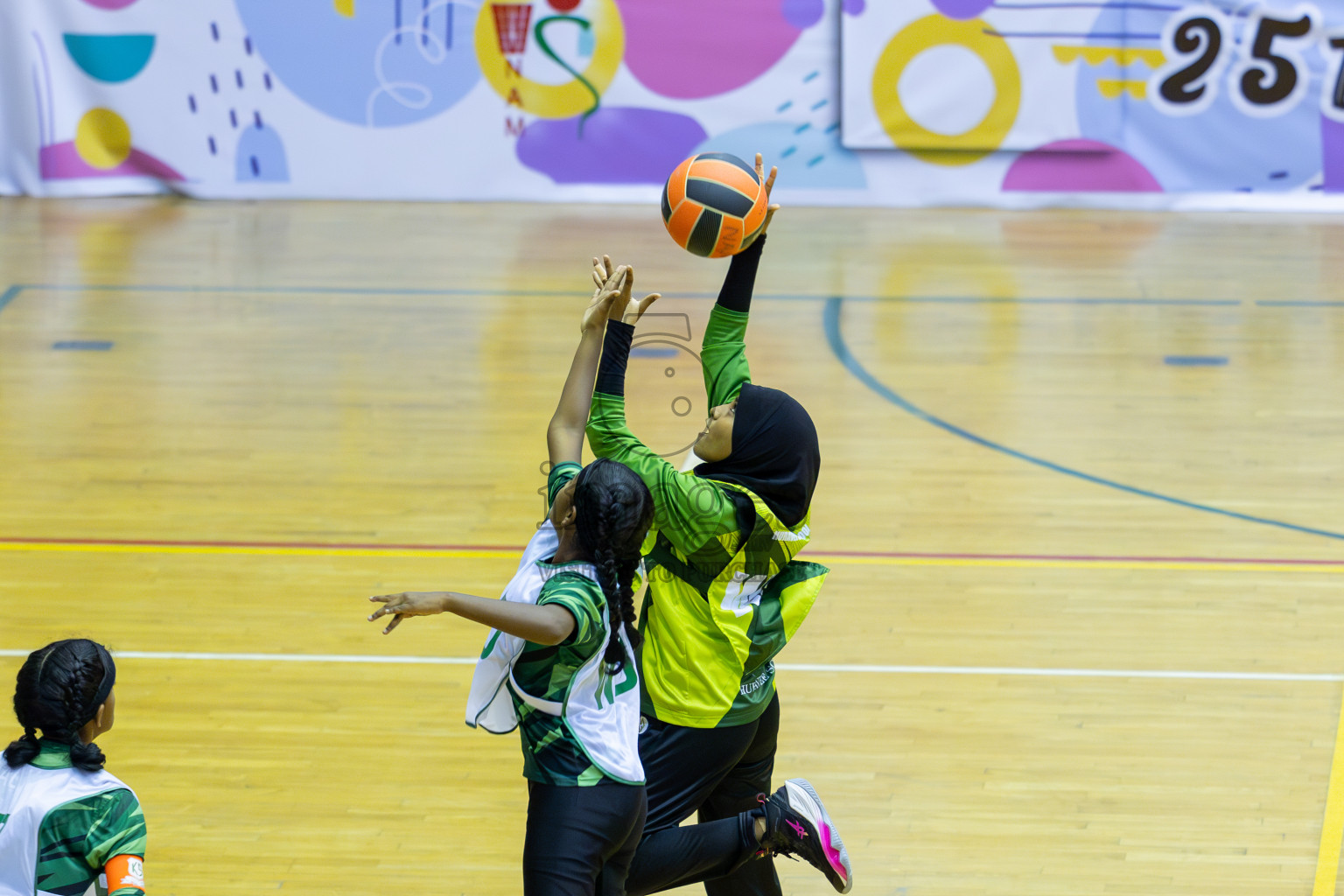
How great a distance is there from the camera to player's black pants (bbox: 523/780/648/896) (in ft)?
9.72

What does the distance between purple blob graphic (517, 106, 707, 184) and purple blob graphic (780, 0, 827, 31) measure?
4.34 ft

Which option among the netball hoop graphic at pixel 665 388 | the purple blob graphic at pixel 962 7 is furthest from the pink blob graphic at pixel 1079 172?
the netball hoop graphic at pixel 665 388

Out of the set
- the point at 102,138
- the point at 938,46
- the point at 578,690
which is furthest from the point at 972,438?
A: the point at 102,138

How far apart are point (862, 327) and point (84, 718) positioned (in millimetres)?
8040

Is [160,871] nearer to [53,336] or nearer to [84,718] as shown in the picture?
[84,718]

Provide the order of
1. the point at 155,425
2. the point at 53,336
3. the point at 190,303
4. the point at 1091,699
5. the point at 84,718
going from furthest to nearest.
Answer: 1. the point at 190,303
2. the point at 53,336
3. the point at 155,425
4. the point at 1091,699
5. the point at 84,718

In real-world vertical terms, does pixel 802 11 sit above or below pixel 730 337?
above

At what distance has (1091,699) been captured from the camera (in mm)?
5211

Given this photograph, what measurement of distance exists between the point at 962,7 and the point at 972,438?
6591 mm

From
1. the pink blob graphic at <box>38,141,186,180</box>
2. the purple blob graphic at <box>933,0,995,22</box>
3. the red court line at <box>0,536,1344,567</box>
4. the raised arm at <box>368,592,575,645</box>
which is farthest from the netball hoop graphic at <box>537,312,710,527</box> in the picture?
the pink blob graphic at <box>38,141,186,180</box>

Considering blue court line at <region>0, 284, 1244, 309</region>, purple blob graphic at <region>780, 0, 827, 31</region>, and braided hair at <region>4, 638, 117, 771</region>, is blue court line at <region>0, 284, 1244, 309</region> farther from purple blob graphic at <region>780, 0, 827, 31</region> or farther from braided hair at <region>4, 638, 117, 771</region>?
braided hair at <region>4, 638, 117, 771</region>

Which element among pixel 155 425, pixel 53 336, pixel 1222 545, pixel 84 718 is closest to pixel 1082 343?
pixel 1222 545

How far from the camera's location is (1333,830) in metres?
4.36

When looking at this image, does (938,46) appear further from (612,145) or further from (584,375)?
(584,375)
